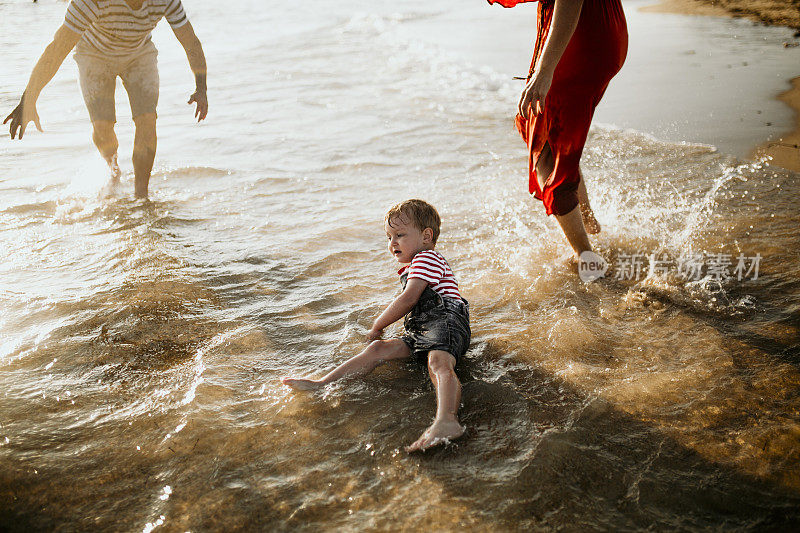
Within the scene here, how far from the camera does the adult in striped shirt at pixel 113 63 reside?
14.3 feet

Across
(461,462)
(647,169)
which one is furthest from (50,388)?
(647,169)

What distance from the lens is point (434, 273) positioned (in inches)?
116

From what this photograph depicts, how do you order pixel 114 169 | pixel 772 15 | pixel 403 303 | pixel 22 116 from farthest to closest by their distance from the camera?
1. pixel 772 15
2. pixel 114 169
3. pixel 22 116
4. pixel 403 303

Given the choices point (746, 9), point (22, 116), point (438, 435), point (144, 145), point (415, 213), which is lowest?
point (438, 435)

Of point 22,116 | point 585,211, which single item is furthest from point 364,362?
point 22,116

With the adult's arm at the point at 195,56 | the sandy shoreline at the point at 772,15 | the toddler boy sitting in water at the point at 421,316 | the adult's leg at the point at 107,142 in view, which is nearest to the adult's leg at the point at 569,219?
the toddler boy sitting in water at the point at 421,316

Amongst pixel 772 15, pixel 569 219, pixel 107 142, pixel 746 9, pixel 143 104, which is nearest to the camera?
pixel 569 219

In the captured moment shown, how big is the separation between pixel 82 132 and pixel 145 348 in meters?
5.07

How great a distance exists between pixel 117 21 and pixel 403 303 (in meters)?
3.20

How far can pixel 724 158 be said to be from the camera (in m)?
5.32

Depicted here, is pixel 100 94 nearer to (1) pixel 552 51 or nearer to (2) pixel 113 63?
(2) pixel 113 63

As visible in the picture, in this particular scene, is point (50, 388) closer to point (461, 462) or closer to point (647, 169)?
point (461, 462)

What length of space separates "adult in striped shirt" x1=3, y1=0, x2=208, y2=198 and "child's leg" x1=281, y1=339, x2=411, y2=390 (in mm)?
2931

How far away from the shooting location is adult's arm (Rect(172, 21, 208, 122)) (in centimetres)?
481
